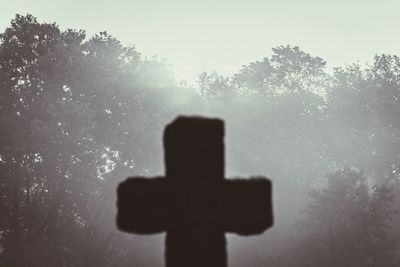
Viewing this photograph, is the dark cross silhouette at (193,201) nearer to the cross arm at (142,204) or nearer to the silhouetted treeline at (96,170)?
the cross arm at (142,204)

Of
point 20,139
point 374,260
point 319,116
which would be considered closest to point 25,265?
point 20,139

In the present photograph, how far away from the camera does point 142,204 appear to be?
98.6 inches

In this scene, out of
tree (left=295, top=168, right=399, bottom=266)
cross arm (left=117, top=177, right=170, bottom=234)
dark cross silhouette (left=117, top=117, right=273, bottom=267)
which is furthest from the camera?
tree (left=295, top=168, right=399, bottom=266)

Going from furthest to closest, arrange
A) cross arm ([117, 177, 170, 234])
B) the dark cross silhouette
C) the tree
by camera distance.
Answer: the tree < cross arm ([117, 177, 170, 234]) < the dark cross silhouette

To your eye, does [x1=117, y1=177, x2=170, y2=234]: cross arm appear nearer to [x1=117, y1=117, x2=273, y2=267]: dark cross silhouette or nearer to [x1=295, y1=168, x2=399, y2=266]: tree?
[x1=117, y1=117, x2=273, y2=267]: dark cross silhouette

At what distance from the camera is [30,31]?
→ 85.6 feet

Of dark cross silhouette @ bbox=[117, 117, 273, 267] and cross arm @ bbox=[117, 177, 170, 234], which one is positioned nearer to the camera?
dark cross silhouette @ bbox=[117, 117, 273, 267]

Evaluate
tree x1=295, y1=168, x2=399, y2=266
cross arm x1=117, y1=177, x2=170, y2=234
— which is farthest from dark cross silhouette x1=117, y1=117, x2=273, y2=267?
tree x1=295, y1=168, x2=399, y2=266

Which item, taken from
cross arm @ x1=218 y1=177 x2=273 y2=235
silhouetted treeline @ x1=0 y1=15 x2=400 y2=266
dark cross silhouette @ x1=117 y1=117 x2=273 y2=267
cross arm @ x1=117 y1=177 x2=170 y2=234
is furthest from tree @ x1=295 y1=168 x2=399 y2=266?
cross arm @ x1=117 y1=177 x2=170 y2=234

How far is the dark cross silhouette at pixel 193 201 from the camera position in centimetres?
233

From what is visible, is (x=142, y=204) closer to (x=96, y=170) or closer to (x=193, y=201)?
(x=193, y=201)

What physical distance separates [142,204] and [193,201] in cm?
35

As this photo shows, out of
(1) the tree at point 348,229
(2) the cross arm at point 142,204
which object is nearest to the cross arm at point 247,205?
(2) the cross arm at point 142,204

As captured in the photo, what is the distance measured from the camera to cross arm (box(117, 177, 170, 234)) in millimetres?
2436
